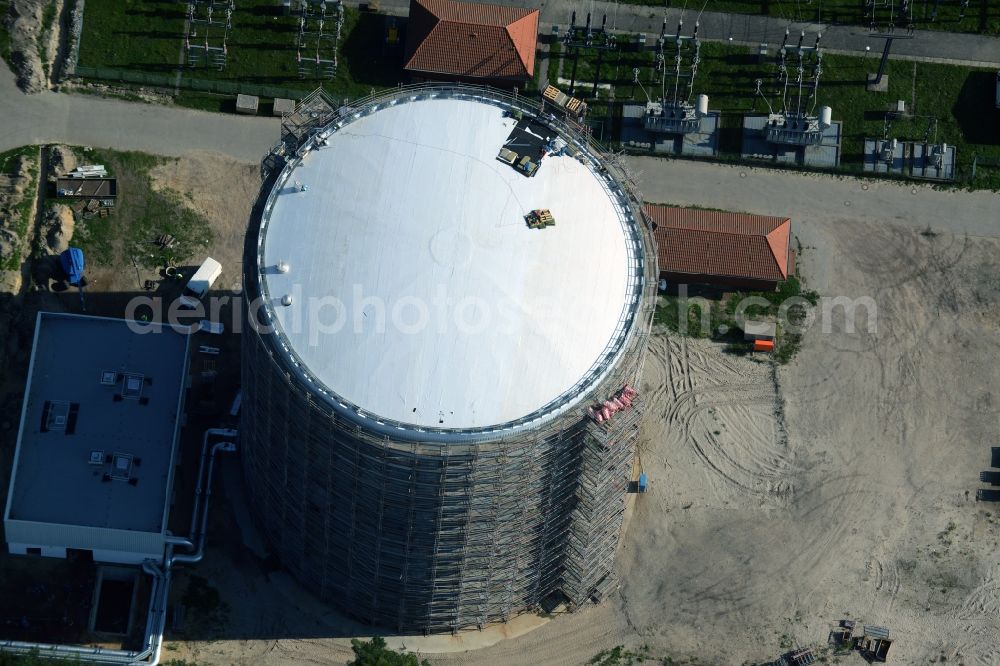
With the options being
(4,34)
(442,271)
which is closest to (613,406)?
(442,271)

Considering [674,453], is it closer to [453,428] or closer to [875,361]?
[875,361]

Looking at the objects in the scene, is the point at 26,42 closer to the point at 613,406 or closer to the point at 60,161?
the point at 60,161

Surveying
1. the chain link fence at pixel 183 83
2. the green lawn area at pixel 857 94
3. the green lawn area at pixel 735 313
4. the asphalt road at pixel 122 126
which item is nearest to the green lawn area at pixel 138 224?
the asphalt road at pixel 122 126

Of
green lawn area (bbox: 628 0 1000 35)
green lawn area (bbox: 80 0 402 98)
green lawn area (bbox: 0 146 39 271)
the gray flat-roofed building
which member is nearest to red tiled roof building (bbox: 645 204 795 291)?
green lawn area (bbox: 628 0 1000 35)

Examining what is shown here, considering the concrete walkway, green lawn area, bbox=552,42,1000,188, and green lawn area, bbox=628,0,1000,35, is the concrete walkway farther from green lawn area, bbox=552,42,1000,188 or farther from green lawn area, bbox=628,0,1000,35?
green lawn area, bbox=552,42,1000,188

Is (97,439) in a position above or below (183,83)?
below

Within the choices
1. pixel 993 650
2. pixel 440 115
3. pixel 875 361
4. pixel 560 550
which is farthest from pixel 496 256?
pixel 993 650
